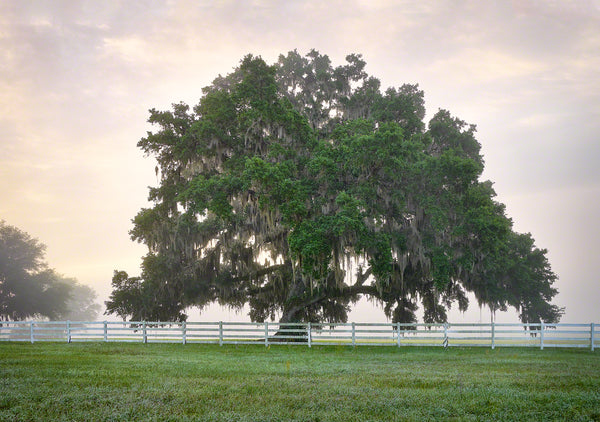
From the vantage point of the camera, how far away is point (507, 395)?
1088cm

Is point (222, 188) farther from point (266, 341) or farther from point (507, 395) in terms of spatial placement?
point (507, 395)

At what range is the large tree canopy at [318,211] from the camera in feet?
82.8

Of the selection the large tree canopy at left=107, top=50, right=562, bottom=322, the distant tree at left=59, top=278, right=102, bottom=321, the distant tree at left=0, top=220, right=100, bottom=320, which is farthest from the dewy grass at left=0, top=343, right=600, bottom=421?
the distant tree at left=59, top=278, right=102, bottom=321

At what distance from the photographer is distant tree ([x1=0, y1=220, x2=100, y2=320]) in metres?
53.7

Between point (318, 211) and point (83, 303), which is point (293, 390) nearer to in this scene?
point (318, 211)

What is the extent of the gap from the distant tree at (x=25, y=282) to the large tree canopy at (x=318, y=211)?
30.1 metres

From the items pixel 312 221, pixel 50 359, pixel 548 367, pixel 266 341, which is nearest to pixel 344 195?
pixel 312 221

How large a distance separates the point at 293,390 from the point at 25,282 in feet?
168

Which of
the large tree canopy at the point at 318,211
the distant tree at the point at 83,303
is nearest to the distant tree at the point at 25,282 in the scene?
the large tree canopy at the point at 318,211

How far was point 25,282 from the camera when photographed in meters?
54.9

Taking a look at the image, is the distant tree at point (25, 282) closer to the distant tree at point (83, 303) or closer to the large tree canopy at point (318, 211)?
the large tree canopy at point (318, 211)

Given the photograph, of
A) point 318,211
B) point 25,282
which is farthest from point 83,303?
point 318,211

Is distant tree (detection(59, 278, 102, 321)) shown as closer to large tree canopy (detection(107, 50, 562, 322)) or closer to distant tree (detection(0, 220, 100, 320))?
distant tree (detection(0, 220, 100, 320))

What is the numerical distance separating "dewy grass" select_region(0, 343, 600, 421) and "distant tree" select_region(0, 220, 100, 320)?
41.1 meters
